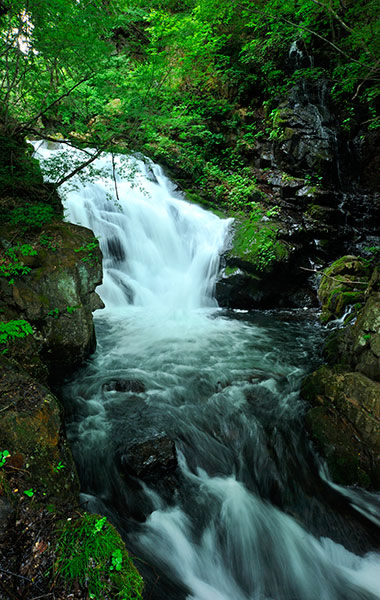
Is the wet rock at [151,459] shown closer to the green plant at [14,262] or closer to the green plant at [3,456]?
the green plant at [3,456]

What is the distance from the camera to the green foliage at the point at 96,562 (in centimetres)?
148

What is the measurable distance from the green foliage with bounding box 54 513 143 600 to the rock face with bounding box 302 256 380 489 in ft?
10.3

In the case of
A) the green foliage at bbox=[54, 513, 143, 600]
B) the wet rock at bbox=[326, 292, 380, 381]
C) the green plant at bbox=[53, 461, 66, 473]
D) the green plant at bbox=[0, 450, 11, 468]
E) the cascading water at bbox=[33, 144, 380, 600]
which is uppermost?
the wet rock at bbox=[326, 292, 380, 381]

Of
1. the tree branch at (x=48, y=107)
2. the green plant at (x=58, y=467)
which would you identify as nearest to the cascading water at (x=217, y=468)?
the green plant at (x=58, y=467)

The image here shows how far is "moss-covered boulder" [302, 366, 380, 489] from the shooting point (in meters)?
3.63

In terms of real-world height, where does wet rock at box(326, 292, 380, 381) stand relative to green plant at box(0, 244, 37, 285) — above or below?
below

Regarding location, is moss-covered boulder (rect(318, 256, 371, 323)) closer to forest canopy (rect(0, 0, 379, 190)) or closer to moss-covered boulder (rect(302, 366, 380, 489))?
moss-covered boulder (rect(302, 366, 380, 489))

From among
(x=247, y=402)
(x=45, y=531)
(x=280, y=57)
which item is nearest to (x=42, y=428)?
(x=45, y=531)

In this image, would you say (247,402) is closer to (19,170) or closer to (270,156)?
(19,170)

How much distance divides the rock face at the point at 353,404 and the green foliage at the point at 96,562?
3153mm

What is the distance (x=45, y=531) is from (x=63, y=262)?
376 centimetres

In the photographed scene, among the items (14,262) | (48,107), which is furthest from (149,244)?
(14,262)

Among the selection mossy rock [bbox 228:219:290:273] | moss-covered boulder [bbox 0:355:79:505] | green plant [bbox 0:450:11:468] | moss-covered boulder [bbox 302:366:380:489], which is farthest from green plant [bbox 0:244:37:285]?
mossy rock [bbox 228:219:290:273]

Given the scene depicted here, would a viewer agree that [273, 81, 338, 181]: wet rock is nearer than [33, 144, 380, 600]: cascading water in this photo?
No
